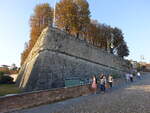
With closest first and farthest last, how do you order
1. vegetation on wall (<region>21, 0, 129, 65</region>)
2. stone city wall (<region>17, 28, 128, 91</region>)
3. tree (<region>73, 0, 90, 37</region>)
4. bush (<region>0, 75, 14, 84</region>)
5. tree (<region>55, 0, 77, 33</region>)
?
stone city wall (<region>17, 28, 128, 91</region>), bush (<region>0, 75, 14, 84</region>), tree (<region>55, 0, 77, 33</region>), vegetation on wall (<region>21, 0, 129, 65</region>), tree (<region>73, 0, 90, 37</region>)

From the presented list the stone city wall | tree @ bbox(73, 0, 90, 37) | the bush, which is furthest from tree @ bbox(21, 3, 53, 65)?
the stone city wall

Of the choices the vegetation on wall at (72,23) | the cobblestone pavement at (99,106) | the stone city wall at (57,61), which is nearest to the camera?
the cobblestone pavement at (99,106)

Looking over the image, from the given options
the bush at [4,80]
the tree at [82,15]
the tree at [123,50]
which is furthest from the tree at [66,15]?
the tree at [123,50]

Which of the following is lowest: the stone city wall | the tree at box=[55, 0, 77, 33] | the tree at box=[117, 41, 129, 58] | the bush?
the bush

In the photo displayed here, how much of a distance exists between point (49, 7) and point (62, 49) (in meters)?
24.6

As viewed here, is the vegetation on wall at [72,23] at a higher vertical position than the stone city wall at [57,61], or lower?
higher

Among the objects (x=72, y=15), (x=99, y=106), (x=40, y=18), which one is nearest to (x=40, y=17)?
(x=40, y=18)

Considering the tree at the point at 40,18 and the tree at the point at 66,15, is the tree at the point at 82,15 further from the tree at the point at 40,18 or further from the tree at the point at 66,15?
the tree at the point at 40,18

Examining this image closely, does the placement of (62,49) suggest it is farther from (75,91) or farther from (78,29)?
(78,29)

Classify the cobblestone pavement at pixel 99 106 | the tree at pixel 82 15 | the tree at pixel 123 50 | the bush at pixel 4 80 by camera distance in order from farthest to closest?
1. the tree at pixel 123 50
2. the tree at pixel 82 15
3. the bush at pixel 4 80
4. the cobblestone pavement at pixel 99 106

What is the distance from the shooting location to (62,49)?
24031 mm

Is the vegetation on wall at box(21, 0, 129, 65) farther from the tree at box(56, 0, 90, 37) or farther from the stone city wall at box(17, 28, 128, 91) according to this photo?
the stone city wall at box(17, 28, 128, 91)

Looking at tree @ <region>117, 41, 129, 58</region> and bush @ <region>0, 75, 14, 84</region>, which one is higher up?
tree @ <region>117, 41, 129, 58</region>

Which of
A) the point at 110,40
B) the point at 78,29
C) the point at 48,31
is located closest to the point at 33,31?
the point at 78,29
